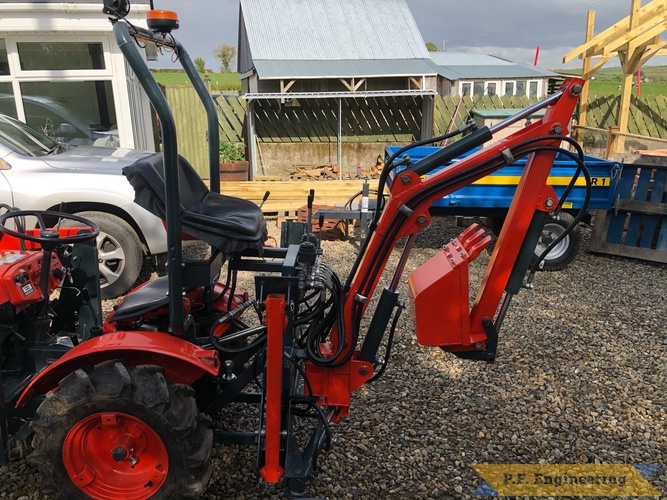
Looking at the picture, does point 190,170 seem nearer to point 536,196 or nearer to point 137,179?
point 137,179

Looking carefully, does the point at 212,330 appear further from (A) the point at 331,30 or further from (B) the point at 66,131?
(A) the point at 331,30

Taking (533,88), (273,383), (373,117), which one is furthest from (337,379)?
(533,88)

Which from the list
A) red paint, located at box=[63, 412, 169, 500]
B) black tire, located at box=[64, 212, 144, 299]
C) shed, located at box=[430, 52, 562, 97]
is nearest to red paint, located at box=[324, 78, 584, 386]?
red paint, located at box=[63, 412, 169, 500]

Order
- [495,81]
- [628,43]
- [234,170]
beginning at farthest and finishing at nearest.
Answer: [495,81] < [234,170] < [628,43]

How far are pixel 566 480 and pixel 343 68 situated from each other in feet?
38.3

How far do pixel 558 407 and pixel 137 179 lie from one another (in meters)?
3.20

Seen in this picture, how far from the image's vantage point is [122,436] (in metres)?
2.61

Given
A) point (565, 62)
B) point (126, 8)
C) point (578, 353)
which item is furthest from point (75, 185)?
point (565, 62)

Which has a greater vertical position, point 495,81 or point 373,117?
point 495,81

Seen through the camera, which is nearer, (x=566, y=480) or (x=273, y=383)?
(x=273, y=383)

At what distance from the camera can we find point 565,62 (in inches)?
481

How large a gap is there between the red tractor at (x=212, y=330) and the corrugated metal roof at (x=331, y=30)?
11.9 m

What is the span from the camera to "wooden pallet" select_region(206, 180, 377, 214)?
9516 millimetres

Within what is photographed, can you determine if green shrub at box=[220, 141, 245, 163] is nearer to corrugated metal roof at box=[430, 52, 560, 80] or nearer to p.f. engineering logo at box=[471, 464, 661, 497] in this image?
corrugated metal roof at box=[430, 52, 560, 80]
